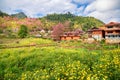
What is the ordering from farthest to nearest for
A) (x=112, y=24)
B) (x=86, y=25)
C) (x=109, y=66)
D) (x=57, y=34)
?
(x=86, y=25)
(x=57, y=34)
(x=112, y=24)
(x=109, y=66)

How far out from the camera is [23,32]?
234ft

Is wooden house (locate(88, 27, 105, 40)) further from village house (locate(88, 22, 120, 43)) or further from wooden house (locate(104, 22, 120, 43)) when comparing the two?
wooden house (locate(104, 22, 120, 43))

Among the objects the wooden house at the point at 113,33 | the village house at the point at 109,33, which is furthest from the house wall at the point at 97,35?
the wooden house at the point at 113,33

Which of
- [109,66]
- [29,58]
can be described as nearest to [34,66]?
[29,58]

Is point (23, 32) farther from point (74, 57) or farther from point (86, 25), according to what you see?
point (86, 25)

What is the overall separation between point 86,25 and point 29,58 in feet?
289

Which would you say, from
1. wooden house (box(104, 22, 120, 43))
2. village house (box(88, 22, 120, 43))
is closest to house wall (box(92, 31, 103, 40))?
village house (box(88, 22, 120, 43))

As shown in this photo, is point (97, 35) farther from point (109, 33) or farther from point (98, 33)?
point (109, 33)

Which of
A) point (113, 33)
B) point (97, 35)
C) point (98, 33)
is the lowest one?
point (97, 35)

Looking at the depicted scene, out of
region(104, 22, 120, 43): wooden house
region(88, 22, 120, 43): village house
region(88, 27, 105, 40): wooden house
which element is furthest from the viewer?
region(88, 27, 105, 40): wooden house

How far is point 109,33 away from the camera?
55.5 metres

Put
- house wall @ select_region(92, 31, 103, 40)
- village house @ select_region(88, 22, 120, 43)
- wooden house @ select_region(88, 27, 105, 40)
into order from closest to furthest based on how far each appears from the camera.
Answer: village house @ select_region(88, 22, 120, 43) → house wall @ select_region(92, 31, 103, 40) → wooden house @ select_region(88, 27, 105, 40)

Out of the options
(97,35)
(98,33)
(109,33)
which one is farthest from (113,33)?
(97,35)

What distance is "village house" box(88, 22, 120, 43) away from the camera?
53231 millimetres
